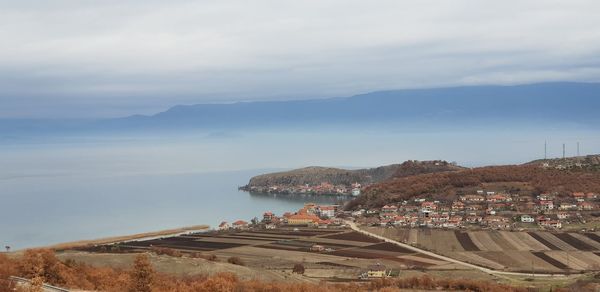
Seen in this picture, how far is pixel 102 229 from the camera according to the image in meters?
55.5

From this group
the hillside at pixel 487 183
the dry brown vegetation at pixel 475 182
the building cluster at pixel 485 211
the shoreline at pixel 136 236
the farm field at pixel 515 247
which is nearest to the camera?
the farm field at pixel 515 247

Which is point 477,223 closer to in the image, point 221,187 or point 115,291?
point 115,291

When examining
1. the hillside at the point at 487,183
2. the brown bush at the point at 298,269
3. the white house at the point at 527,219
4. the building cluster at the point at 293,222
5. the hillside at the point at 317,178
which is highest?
the hillside at the point at 317,178

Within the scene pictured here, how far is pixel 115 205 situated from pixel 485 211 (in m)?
39.3

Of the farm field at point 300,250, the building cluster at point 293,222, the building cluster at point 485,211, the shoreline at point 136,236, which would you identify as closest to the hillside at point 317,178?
the building cluster at point 485,211

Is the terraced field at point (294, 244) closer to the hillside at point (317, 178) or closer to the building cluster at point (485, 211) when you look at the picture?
the building cluster at point (485, 211)

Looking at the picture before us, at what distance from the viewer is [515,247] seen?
38.4 m

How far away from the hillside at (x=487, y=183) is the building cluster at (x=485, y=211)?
169 cm

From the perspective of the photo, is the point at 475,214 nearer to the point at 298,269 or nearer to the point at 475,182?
the point at 475,182

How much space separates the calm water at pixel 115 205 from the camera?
55562 mm

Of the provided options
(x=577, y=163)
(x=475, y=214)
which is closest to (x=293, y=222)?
(x=475, y=214)

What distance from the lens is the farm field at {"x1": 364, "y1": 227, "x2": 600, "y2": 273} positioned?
107 feet

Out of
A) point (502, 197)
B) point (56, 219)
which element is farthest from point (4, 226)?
point (502, 197)

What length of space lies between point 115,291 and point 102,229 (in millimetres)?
39395
